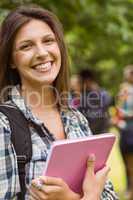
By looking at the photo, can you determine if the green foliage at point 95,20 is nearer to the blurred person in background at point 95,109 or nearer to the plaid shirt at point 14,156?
the blurred person in background at point 95,109

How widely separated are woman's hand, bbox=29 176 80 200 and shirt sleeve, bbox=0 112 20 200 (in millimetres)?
67


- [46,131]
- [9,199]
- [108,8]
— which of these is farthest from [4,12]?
[9,199]

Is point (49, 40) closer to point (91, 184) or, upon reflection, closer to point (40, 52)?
point (40, 52)

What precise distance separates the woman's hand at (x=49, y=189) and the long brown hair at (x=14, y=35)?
52cm

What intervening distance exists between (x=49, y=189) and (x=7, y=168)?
0.16m

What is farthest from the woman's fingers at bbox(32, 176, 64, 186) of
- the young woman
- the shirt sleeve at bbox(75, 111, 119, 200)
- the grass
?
the grass

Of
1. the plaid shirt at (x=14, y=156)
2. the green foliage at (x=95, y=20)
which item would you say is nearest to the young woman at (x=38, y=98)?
the plaid shirt at (x=14, y=156)

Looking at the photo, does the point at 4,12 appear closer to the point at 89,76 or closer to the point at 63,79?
the point at 63,79

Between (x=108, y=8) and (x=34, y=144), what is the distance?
123 inches

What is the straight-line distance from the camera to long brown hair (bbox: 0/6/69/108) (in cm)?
202

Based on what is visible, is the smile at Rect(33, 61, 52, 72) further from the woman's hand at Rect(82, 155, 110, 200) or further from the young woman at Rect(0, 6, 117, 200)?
the woman's hand at Rect(82, 155, 110, 200)

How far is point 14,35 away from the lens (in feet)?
6.57

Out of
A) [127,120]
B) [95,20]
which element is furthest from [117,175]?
[95,20]

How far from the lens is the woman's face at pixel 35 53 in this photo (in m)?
2.00
